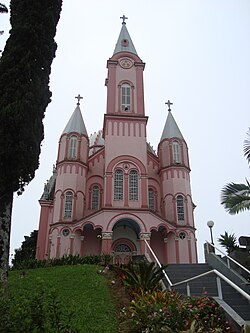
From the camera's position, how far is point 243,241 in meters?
13.6

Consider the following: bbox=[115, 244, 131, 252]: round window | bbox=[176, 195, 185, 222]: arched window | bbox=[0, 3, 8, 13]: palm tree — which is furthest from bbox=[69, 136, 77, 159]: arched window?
bbox=[0, 3, 8, 13]: palm tree

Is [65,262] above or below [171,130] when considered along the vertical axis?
below

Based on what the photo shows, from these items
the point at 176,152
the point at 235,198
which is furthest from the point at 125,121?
the point at 235,198

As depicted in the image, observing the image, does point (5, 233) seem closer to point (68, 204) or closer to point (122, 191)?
point (68, 204)

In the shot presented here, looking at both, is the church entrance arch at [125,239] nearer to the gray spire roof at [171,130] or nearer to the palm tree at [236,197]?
the gray spire roof at [171,130]

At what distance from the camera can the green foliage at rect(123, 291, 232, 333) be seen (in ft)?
21.9

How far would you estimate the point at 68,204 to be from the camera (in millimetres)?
23766

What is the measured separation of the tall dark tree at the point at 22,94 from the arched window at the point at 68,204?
11803 millimetres

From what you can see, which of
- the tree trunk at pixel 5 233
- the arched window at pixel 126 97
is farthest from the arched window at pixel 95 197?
the tree trunk at pixel 5 233

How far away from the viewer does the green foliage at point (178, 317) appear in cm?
667

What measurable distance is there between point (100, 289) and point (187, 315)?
187 inches

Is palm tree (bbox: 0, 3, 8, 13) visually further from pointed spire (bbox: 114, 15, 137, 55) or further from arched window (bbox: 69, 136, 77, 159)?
pointed spire (bbox: 114, 15, 137, 55)

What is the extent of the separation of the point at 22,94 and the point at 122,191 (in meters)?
13.1

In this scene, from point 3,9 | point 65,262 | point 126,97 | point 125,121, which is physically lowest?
point 65,262
